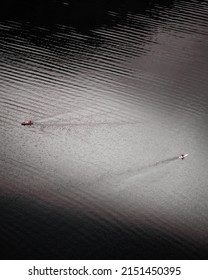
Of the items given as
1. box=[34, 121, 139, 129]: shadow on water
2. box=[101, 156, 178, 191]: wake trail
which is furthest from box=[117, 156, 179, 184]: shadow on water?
box=[34, 121, 139, 129]: shadow on water

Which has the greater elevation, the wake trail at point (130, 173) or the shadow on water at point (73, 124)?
the shadow on water at point (73, 124)

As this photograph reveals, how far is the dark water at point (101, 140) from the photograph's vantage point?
1805 centimetres

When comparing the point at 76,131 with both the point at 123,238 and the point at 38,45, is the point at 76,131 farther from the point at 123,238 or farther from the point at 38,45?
the point at 38,45

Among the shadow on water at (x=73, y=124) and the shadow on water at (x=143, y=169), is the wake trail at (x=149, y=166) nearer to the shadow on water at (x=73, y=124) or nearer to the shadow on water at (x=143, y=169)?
the shadow on water at (x=143, y=169)

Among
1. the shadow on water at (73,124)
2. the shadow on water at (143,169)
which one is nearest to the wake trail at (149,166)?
the shadow on water at (143,169)

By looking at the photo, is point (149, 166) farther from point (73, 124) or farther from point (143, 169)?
point (73, 124)

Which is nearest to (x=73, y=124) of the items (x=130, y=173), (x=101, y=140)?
(x=101, y=140)

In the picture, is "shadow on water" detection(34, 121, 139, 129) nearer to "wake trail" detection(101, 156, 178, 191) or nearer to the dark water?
the dark water

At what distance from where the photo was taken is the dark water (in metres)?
18.0

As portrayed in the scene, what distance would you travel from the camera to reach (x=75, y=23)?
43844 mm

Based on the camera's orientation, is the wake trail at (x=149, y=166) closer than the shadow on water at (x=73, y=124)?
Yes

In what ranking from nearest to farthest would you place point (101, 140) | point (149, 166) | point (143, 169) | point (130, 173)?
point (130, 173) < point (143, 169) < point (149, 166) < point (101, 140)

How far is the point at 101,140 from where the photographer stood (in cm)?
2450

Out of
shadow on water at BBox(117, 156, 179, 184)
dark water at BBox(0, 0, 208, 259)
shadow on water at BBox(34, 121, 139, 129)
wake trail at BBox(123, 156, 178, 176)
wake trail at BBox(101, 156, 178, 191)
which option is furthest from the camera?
shadow on water at BBox(34, 121, 139, 129)
